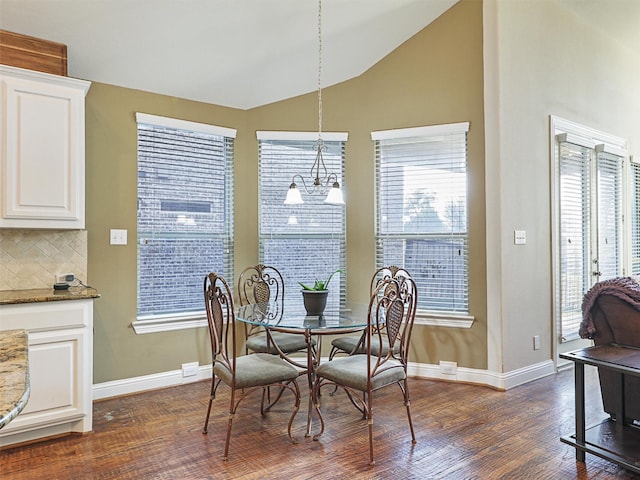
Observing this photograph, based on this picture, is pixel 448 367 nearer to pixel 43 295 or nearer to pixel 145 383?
pixel 145 383

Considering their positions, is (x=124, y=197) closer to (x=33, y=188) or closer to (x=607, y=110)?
(x=33, y=188)

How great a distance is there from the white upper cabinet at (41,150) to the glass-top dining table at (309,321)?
1349mm

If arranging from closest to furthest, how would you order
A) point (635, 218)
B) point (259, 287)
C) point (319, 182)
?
point (319, 182)
point (259, 287)
point (635, 218)

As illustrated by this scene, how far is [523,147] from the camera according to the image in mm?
3678

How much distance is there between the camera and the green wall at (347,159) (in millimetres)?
3330

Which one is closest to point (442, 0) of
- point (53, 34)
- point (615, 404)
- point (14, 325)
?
point (53, 34)

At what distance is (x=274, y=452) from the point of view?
244 cm

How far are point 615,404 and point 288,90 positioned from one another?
11.4 feet

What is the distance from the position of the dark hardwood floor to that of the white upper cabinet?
1.39m

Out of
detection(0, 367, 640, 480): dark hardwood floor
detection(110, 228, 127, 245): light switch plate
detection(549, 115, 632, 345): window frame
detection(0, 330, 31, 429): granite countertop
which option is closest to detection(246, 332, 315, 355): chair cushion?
detection(0, 367, 640, 480): dark hardwood floor

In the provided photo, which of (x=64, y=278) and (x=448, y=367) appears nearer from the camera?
(x=64, y=278)

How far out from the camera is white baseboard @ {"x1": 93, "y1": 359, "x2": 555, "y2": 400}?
3.34 meters

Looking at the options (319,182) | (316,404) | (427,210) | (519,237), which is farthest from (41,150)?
(519,237)

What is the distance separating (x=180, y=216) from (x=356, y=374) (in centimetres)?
211
